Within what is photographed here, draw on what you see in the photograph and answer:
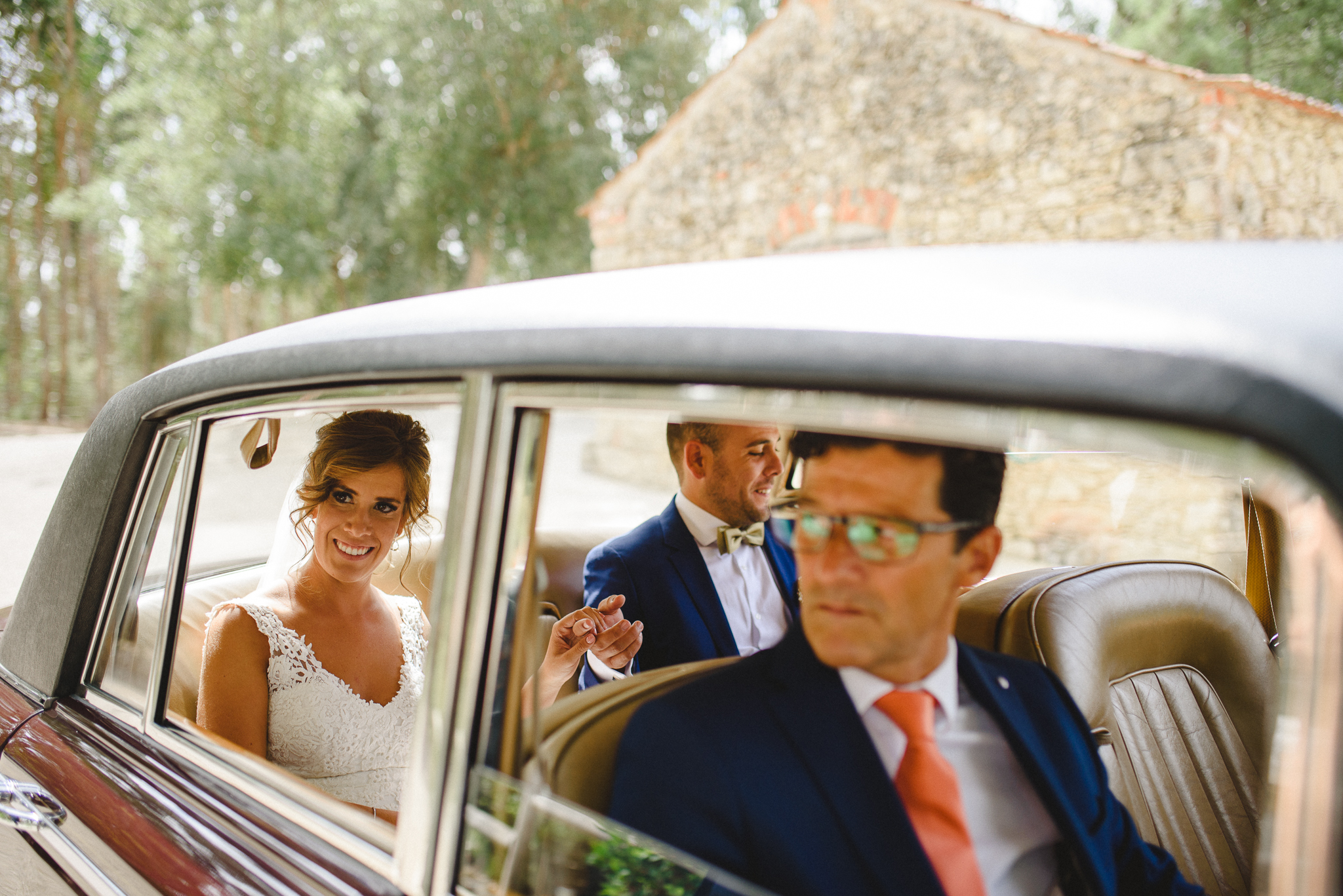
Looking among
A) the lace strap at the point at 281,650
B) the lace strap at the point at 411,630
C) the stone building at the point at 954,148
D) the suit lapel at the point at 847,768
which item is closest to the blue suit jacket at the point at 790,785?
the suit lapel at the point at 847,768

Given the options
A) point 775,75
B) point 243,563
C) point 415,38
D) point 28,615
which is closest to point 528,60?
point 415,38

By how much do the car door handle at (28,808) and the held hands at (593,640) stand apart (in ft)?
2.62

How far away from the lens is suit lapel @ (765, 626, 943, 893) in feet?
3.15

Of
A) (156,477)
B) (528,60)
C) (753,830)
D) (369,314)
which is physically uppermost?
(528,60)

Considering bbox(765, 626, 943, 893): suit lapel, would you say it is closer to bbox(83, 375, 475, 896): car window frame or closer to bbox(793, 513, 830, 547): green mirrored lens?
bbox(793, 513, 830, 547): green mirrored lens

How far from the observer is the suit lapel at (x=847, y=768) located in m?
0.96

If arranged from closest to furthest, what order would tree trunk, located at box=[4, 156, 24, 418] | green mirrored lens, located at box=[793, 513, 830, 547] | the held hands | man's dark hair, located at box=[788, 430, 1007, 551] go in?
man's dark hair, located at box=[788, 430, 1007, 551]
green mirrored lens, located at box=[793, 513, 830, 547]
the held hands
tree trunk, located at box=[4, 156, 24, 418]

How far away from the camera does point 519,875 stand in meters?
0.89

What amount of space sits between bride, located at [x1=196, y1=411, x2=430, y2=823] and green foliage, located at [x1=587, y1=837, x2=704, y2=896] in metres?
0.99

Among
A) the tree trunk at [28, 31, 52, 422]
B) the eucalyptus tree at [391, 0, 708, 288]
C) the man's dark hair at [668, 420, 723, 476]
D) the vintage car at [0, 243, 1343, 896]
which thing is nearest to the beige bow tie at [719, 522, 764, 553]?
the man's dark hair at [668, 420, 723, 476]

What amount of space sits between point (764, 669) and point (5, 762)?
1364 mm

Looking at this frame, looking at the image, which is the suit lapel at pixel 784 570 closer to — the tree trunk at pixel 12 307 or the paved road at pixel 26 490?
the paved road at pixel 26 490

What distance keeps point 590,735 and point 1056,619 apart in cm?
118

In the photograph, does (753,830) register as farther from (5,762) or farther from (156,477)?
→ (5,762)
